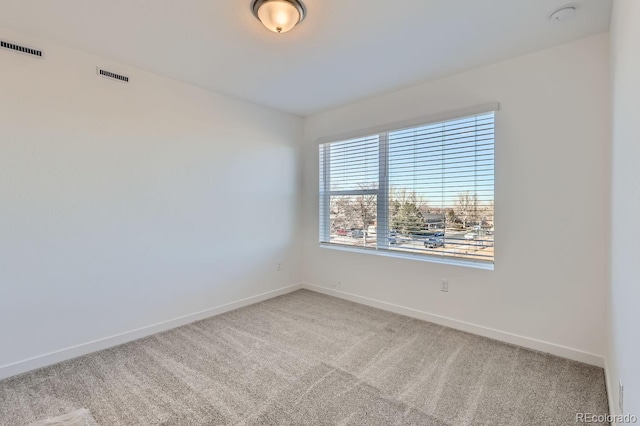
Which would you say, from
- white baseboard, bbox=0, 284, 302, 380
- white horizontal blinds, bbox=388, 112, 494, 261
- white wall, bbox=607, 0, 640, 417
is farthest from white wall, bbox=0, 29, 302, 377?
white wall, bbox=607, 0, 640, 417

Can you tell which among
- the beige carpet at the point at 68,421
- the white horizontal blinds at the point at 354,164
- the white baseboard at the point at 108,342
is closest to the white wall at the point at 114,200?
the white baseboard at the point at 108,342

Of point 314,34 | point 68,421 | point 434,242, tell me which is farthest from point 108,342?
point 434,242

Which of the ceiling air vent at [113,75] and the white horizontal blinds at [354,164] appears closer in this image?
the ceiling air vent at [113,75]

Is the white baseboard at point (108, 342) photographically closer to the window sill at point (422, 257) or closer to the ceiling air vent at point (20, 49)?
the window sill at point (422, 257)

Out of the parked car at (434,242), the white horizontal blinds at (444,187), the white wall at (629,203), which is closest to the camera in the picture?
the white wall at (629,203)

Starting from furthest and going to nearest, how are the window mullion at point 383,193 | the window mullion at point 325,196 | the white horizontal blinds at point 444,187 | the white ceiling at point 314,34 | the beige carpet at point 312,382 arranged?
the window mullion at point 325,196, the window mullion at point 383,193, the white horizontal blinds at point 444,187, the white ceiling at point 314,34, the beige carpet at point 312,382

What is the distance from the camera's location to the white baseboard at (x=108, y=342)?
2.27 m

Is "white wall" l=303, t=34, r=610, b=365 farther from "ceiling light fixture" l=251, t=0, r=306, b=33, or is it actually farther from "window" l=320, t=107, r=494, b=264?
"ceiling light fixture" l=251, t=0, r=306, b=33

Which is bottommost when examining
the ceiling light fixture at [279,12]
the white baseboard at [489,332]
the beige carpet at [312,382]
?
the beige carpet at [312,382]

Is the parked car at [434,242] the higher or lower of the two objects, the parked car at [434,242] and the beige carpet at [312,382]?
the higher

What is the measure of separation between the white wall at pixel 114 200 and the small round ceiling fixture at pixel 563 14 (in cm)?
304

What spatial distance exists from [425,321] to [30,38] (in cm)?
432

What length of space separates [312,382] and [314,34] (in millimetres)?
2582

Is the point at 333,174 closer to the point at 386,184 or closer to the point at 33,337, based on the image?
the point at 386,184
